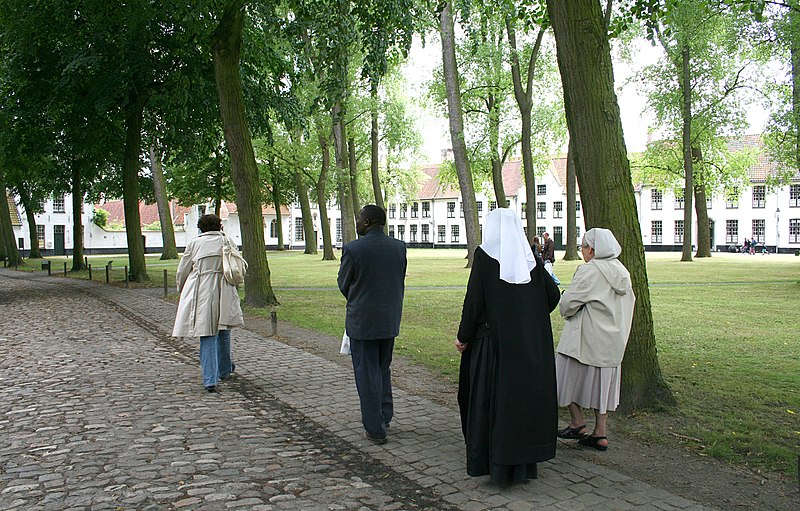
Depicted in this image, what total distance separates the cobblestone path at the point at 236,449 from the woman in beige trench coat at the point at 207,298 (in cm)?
49

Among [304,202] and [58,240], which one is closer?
→ [304,202]

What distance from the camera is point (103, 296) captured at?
20266 millimetres

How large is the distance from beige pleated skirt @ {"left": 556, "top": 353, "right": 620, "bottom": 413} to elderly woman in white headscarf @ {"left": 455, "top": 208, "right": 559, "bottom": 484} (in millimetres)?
835

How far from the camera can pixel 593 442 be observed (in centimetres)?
564

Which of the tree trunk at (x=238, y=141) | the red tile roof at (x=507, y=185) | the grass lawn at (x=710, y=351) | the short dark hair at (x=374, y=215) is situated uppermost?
the red tile roof at (x=507, y=185)

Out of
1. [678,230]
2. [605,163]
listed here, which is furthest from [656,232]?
[605,163]

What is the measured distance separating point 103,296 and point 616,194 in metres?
17.3

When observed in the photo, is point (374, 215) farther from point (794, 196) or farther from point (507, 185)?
point (507, 185)

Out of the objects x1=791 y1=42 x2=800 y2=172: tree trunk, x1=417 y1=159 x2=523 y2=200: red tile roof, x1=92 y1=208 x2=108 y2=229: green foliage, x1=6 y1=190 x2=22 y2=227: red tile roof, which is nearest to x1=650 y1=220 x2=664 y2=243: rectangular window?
x1=417 y1=159 x2=523 y2=200: red tile roof

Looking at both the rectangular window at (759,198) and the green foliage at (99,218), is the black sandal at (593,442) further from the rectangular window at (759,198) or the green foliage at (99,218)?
the rectangular window at (759,198)

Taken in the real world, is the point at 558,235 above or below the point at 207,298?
above

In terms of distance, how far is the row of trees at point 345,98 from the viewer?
6.82 m

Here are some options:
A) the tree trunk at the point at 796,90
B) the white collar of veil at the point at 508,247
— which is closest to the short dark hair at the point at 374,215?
the white collar of veil at the point at 508,247

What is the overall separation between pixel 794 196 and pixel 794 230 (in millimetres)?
3368
